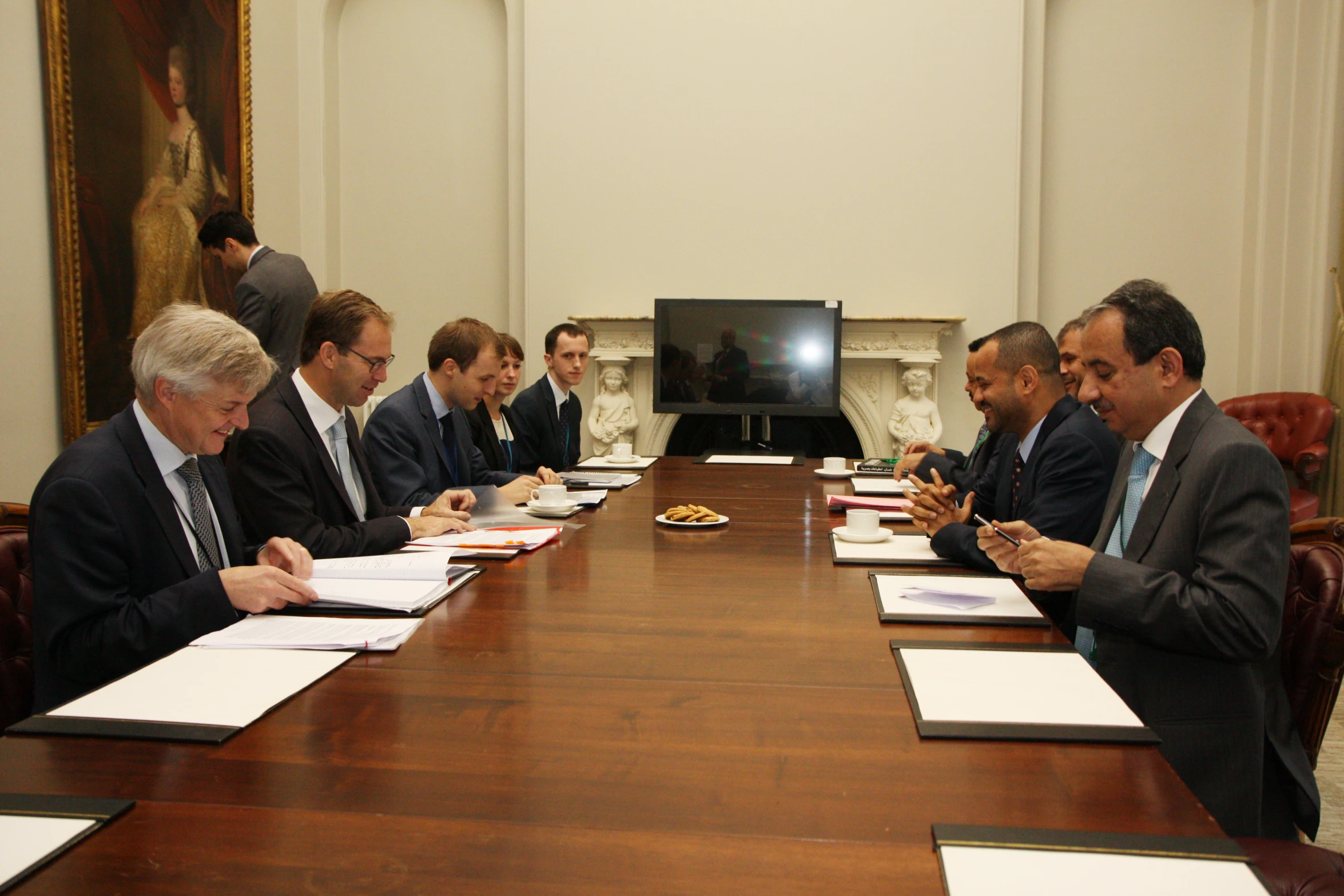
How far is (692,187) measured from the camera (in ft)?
23.0

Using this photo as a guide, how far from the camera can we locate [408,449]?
11.2 ft

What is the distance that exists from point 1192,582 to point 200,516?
6.19 ft

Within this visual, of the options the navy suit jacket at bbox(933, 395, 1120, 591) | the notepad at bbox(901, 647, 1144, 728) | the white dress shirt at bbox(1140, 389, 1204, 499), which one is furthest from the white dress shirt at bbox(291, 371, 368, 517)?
the white dress shirt at bbox(1140, 389, 1204, 499)

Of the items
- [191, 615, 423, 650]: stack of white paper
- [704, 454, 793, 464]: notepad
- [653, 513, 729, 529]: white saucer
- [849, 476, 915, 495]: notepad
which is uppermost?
[191, 615, 423, 650]: stack of white paper

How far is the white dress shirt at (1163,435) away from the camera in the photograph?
1961mm

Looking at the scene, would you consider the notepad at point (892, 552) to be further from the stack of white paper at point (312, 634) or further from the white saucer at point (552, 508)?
the stack of white paper at point (312, 634)

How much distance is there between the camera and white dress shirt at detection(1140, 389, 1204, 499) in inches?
77.2

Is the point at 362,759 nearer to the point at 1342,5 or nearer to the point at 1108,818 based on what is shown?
the point at 1108,818

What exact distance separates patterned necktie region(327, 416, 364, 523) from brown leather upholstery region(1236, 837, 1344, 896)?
6.94ft

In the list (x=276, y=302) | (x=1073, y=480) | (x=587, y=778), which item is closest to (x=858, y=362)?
(x=276, y=302)

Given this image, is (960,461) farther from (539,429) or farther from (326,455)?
(326,455)

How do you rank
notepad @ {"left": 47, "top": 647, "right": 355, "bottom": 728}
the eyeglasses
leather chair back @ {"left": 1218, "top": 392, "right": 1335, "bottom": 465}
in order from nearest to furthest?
notepad @ {"left": 47, "top": 647, "right": 355, "bottom": 728}, the eyeglasses, leather chair back @ {"left": 1218, "top": 392, "right": 1335, "bottom": 465}

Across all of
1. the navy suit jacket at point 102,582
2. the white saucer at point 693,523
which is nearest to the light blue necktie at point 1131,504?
the white saucer at point 693,523

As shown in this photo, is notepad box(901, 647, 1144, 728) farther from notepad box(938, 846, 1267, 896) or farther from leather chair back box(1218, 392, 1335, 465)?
leather chair back box(1218, 392, 1335, 465)
